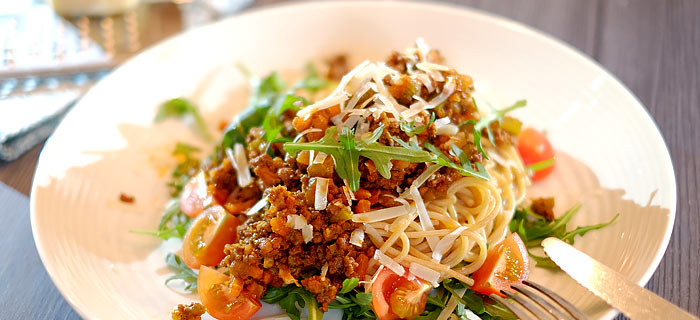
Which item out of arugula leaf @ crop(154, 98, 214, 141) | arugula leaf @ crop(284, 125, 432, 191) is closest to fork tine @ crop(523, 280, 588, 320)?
arugula leaf @ crop(284, 125, 432, 191)

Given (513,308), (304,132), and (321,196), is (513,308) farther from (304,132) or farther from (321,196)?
(304,132)

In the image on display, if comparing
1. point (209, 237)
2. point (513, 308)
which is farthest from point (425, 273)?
point (209, 237)

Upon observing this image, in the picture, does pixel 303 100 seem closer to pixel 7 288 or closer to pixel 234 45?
pixel 234 45

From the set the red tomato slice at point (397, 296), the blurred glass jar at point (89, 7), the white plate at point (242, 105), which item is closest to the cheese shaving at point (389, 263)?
the red tomato slice at point (397, 296)

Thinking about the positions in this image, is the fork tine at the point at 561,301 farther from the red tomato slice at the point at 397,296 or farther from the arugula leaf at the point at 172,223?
the arugula leaf at the point at 172,223

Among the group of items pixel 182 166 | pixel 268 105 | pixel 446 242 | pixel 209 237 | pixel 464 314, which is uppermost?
pixel 268 105

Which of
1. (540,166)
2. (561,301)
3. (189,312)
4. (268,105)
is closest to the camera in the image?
(561,301)

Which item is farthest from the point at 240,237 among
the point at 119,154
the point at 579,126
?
the point at 579,126
